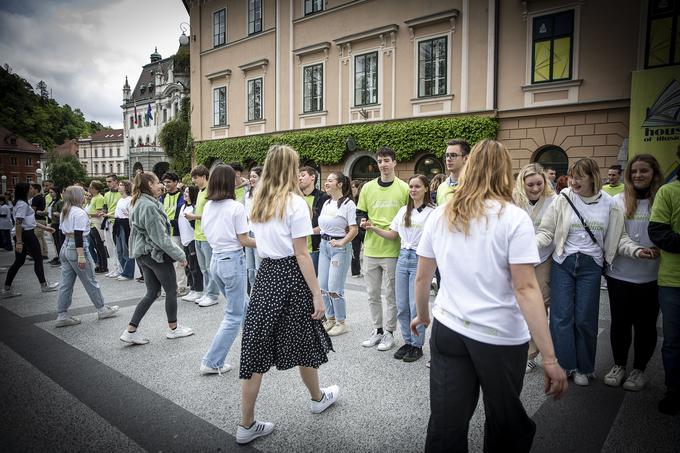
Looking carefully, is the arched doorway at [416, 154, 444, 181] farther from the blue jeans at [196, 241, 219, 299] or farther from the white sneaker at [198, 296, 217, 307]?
the white sneaker at [198, 296, 217, 307]

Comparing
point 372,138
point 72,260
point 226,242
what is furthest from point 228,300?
point 372,138

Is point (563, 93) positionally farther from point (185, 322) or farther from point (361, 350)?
point (185, 322)

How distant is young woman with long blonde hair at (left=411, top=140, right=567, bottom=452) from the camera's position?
1986 mm

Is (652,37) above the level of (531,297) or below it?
above

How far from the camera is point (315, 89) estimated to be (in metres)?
19.5

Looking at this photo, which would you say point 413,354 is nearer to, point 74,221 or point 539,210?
point 539,210

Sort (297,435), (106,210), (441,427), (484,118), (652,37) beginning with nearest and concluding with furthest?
(441,427)
(297,435)
(106,210)
(652,37)
(484,118)

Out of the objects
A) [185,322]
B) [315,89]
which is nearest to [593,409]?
[185,322]

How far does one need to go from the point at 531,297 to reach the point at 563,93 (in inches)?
545

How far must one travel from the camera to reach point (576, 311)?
3957mm

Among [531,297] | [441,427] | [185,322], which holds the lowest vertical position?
[185,322]

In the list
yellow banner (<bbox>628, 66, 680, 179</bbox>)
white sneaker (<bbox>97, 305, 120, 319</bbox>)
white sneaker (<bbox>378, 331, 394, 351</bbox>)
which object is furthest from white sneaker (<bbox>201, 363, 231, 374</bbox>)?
yellow banner (<bbox>628, 66, 680, 179</bbox>)

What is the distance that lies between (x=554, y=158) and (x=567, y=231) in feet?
38.1

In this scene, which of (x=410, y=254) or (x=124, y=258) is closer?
(x=410, y=254)
